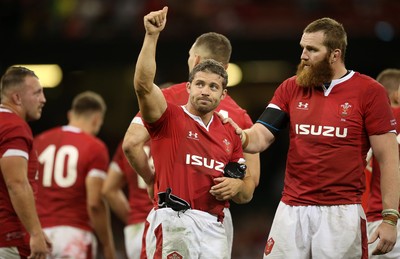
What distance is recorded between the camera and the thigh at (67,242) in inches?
348

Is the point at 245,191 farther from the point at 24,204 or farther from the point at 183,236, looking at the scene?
the point at 24,204

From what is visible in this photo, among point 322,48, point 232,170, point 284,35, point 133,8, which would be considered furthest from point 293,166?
point 133,8

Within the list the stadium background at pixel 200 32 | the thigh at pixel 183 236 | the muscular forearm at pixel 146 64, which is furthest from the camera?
the stadium background at pixel 200 32

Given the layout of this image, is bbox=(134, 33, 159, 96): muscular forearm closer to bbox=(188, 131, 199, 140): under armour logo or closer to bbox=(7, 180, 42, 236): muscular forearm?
bbox=(188, 131, 199, 140): under armour logo

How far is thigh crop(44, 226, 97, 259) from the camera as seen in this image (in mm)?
8844

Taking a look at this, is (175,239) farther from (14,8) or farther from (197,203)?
(14,8)

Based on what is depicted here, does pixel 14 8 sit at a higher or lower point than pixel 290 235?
higher

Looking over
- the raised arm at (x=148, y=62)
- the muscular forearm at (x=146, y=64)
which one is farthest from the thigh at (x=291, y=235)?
the muscular forearm at (x=146, y=64)

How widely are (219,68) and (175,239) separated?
1209mm

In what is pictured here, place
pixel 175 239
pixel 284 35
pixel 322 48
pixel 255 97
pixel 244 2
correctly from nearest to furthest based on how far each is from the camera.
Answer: pixel 175 239, pixel 322 48, pixel 284 35, pixel 244 2, pixel 255 97

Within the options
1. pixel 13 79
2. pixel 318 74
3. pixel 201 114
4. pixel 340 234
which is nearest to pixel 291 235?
pixel 340 234

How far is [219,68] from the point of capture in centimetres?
592

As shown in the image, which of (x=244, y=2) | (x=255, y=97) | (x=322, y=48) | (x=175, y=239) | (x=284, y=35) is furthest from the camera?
(x=255, y=97)

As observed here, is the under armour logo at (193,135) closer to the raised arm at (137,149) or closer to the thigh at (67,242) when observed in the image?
the raised arm at (137,149)
